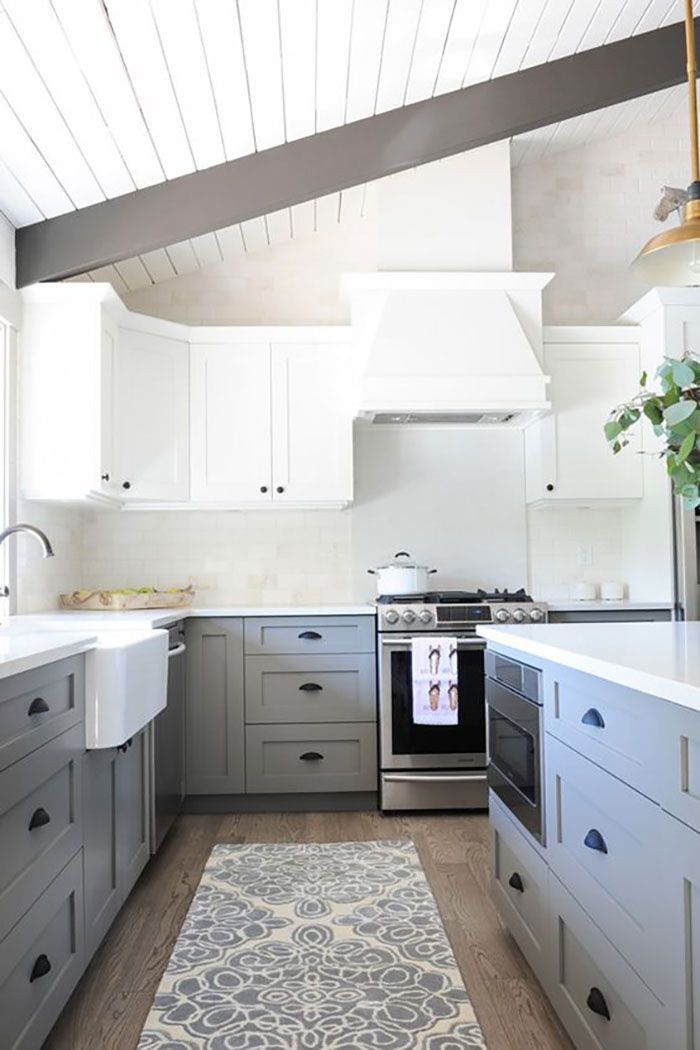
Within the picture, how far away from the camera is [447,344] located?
394 centimetres

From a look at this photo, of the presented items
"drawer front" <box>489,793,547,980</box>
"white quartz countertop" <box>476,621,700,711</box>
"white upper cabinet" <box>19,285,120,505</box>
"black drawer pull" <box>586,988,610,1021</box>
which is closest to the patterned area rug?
"drawer front" <box>489,793,547,980</box>

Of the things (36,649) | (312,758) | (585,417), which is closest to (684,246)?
(36,649)

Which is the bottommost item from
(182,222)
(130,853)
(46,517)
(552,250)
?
(130,853)

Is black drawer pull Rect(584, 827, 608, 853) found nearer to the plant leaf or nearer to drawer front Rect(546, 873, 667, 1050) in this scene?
drawer front Rect(546, 873, 667, 1050)

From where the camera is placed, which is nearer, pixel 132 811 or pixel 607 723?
pixel 607 723

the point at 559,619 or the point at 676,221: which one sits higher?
the point at 676,221

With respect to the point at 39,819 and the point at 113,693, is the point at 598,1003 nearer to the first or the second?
the point at 39,819

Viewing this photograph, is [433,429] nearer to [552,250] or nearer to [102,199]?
[552,250]

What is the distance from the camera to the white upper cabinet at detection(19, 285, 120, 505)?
3.47 metres

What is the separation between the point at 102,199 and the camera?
3.44 metres

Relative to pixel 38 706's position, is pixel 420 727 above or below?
below

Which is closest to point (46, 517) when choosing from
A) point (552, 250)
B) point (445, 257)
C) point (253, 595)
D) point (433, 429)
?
point (253, 595)

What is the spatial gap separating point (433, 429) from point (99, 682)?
103 inches

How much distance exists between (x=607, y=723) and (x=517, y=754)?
71 cm
